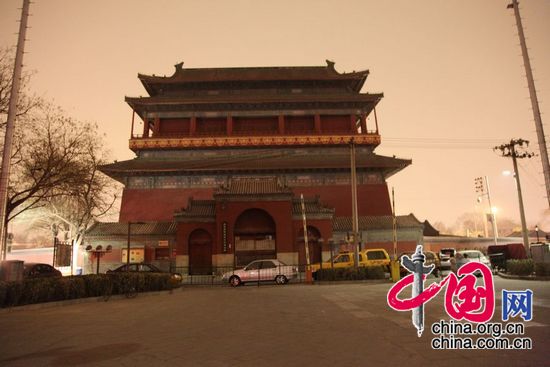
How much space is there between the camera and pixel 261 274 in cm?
2417

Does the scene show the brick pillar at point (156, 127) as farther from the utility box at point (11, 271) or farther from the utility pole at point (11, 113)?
→ the utility box at point (11, 271)

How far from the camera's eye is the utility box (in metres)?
13.6

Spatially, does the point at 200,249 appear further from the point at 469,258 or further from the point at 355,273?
the point at 469,258

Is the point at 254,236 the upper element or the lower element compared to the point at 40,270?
upper

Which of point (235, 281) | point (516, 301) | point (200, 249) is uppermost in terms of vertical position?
point (200, 249)

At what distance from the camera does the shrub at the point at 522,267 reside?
20828mm

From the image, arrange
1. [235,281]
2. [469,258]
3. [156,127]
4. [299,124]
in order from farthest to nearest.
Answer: [299,124] → [156,127] → [469,258] → [235,281]

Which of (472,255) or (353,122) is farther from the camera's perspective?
(353,122)

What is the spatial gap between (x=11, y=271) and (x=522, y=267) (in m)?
22.8

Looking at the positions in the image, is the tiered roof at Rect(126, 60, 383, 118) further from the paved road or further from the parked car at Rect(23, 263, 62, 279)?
the paved road

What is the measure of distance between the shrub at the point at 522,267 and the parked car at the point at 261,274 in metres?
12.0

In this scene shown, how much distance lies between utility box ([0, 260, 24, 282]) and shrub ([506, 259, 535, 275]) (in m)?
22.4

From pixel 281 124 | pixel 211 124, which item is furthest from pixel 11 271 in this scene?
pixel 281 124

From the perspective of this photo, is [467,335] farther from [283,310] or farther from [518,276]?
[518,276]
